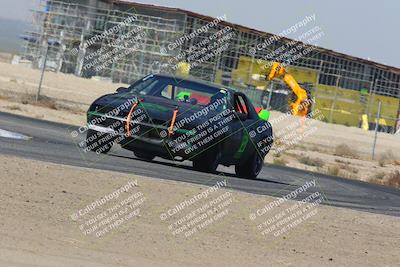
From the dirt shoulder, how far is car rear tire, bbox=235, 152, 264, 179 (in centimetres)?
353

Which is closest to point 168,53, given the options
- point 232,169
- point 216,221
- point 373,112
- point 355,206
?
point 373,112

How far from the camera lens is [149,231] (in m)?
8.38

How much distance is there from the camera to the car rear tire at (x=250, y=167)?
15922 mm

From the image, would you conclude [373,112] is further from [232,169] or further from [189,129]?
[189,129]

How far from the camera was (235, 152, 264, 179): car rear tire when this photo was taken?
15.9m

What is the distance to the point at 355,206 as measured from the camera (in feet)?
46.0

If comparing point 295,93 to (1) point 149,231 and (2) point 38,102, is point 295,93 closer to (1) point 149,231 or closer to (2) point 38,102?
(2) point 38,102

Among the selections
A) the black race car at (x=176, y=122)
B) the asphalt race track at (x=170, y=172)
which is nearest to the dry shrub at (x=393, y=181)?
the asphalt race track at (x=170, y=172)

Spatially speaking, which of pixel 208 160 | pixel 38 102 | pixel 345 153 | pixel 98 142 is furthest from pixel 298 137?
pixel 98 142

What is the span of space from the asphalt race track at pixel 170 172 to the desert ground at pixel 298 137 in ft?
20.7

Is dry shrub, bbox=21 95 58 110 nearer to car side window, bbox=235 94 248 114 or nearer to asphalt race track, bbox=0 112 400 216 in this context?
asphalt race track, bbox=0 112 400 216

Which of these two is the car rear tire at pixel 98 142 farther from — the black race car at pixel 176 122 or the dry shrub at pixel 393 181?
the dry shrub at pixel 393 181

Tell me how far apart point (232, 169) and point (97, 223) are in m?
11.1

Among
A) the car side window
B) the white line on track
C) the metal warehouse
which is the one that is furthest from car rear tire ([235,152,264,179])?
the metal warehouse
